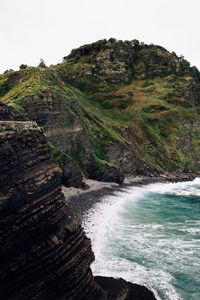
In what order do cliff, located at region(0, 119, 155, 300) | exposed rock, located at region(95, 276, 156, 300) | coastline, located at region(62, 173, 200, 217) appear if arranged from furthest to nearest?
coastline, located at region(62, 173, 200, 217) → exposed rock, located at region(95, 276, 156, 300) → cliff, located at region(0, 119, 155, 300)

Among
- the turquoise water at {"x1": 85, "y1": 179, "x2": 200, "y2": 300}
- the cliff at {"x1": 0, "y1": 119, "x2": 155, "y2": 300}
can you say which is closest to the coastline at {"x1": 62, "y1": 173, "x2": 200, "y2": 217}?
the turquoise water at {"x1": 85, "y1": 179, "x2": 200, "y2": 300}

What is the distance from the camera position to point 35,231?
21891 mm

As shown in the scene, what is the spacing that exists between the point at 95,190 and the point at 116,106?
264 feet

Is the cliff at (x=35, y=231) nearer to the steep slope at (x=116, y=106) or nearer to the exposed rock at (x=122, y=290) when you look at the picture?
the exposed rock at (x=122, y=290)

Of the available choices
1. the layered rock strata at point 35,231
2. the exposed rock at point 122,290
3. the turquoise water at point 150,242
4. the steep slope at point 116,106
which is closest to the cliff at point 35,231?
the layered rock strata at point 35,231

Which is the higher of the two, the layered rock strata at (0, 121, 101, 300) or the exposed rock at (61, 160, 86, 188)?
the layered rock strata at (0, 121, 101, 300)

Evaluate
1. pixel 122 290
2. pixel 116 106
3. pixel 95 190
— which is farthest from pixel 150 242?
pixel 116 106

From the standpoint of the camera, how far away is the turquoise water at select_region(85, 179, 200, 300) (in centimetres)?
3291

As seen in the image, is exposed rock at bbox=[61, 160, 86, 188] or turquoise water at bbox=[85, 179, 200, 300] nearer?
turquoise water at bbox=[85, 179, 200, 300]

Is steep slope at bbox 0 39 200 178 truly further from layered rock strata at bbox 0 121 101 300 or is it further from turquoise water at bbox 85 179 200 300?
layered rock strata at bbox 0 121 101 300

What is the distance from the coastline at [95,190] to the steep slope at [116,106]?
4.32m

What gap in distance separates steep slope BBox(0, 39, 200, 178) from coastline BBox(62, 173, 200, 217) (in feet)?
14.2

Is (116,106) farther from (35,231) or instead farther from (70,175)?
(35,231)

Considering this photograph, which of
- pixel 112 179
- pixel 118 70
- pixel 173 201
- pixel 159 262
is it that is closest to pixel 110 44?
pixel 118 70
